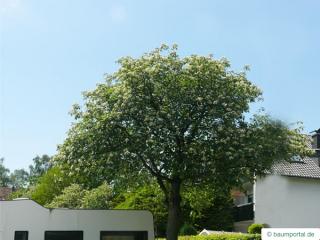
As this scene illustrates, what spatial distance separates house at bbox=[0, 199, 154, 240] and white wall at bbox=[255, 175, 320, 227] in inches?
716

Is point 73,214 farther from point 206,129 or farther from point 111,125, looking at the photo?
point 206,129

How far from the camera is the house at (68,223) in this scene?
24.5 metres

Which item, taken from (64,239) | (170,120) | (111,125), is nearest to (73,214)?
(64,239)

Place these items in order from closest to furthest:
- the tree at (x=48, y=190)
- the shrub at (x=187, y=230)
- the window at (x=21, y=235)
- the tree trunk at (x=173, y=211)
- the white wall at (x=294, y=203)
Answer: the window at (x=21, y=235)
the tree trunk at (x=173, y=211)
the white wall at (x=294, y=203)
the shrub at (x=187, y=230)
the tree at (x=48, y=190)

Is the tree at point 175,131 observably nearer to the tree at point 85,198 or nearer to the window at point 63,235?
the window at point 63,235

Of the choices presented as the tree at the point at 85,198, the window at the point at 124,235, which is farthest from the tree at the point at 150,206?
the window at the point at 124,235

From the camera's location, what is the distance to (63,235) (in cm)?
2525

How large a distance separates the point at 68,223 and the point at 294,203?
22360 millimetres

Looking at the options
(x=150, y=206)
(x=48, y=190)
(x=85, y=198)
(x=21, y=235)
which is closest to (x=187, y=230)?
(x=150, y=206)

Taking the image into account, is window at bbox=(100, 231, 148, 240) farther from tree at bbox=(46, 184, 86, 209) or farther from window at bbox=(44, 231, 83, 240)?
tree at bbox=(46, 184, 86, 209)

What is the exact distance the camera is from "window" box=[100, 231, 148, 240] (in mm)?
25859

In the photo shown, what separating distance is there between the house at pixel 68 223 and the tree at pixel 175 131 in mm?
1847

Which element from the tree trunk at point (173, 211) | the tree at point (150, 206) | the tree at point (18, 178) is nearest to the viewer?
the tree trunk at point (173, 211)

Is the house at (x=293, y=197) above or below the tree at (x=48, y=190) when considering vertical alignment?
below
